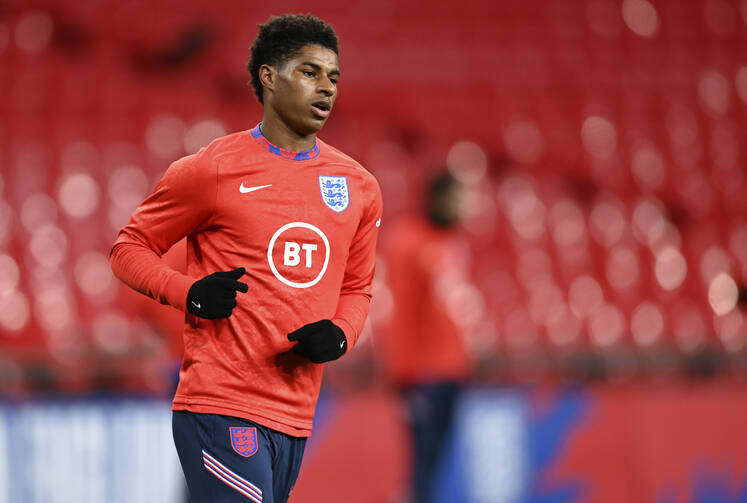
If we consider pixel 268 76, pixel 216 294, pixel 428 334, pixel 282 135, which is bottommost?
pixel 428 334

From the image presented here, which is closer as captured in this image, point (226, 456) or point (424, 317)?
point (226, 456)

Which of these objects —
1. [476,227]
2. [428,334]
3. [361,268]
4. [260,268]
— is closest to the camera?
[260,268]

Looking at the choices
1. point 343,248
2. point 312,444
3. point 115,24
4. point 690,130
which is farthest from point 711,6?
point 343,248

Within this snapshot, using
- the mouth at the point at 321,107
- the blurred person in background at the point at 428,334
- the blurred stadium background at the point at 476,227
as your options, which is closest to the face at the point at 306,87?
the mouth at the point at 321,107

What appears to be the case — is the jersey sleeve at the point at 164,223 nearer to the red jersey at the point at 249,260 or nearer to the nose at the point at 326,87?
the red jersey at the point at 249,260

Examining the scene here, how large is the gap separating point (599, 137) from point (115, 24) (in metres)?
3.62

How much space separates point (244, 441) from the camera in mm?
2328

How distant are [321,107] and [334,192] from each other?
0.67 ft

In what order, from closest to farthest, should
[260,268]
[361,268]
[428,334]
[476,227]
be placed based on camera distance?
1. [260,268]
2. [361,268]
3. [428,334]
4. [476,227]

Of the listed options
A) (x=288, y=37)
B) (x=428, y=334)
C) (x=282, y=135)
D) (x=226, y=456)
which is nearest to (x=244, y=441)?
(x=226, y=456)

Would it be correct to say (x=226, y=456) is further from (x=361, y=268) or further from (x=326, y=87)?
(x=326, y=87)

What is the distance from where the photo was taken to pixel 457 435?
18.0ft

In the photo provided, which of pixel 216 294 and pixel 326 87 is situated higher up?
pixel 326 87

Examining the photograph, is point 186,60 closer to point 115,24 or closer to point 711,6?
point 115,24
